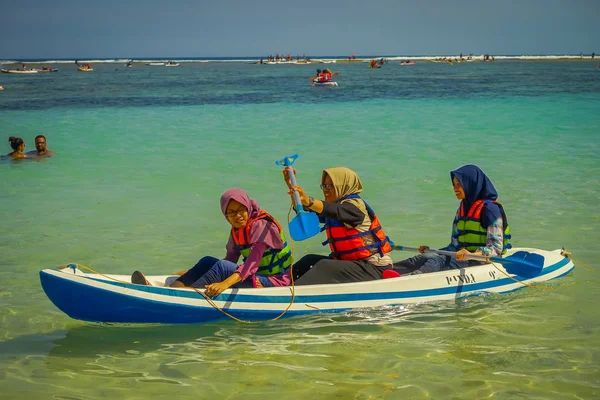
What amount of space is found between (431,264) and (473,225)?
1.94 ft

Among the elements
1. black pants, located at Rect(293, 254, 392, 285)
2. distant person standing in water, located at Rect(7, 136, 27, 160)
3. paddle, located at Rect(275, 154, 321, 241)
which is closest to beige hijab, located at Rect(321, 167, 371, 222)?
paddle, located at Rect(275, 154, 321, 241)

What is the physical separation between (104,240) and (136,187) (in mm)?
3773

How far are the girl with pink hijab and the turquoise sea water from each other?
18.1 inches

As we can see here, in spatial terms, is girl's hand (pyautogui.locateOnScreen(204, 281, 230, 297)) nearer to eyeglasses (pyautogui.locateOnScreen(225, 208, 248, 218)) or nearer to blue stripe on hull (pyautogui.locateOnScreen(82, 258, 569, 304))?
blue stripe on hull (pyautogui.locateOnScreen(82, 258, 569, 304))

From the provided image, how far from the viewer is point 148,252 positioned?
9.00 metres

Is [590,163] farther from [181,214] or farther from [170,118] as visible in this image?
[170,118]

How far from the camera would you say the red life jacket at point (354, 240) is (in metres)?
6.37

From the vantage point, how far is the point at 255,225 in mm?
5996

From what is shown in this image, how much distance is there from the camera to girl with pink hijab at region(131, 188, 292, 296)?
596 centimetres

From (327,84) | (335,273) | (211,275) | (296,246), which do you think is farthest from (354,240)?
(327,84)

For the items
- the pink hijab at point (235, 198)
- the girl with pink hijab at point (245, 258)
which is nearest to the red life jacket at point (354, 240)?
the girl with pink hijab at point (245, 258)

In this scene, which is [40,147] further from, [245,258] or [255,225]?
[255,225]

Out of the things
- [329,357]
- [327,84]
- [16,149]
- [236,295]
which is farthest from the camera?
[327,84]

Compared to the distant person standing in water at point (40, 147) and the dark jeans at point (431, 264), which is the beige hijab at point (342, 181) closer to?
the dark jeans at point (431, 264)
